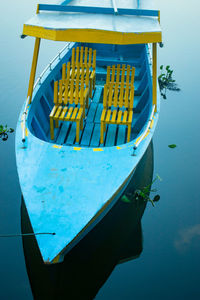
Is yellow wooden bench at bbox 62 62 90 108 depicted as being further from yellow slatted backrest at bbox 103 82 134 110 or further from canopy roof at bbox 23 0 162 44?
canopy roof at bbox 23 0 162 44

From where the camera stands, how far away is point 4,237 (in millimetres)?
6012

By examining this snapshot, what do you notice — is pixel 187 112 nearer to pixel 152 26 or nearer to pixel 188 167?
pixel 188 167

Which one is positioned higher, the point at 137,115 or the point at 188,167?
the point at 137,115

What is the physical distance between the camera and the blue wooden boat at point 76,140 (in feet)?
16.0

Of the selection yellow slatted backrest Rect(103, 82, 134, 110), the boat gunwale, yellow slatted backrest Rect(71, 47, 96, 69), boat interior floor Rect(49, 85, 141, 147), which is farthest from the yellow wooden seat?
boat interior floor Rect(49, 85, 141, 147)

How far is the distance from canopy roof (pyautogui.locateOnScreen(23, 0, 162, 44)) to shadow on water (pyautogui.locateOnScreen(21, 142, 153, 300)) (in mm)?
2868

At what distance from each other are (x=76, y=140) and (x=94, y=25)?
2.07 meters

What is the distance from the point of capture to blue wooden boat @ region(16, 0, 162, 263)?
4.87 meters

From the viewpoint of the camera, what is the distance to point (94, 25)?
5.70 metres

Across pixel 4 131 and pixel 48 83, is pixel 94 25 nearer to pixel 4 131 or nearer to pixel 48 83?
pixel 48 83

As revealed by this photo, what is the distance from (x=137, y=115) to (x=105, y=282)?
372 centimetres

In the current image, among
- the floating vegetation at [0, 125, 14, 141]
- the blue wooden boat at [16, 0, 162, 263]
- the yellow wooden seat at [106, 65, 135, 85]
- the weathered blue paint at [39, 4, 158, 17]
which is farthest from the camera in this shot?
the floating vegetation at [0, 125, 14, 141]

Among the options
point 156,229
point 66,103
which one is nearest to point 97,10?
point 66,103

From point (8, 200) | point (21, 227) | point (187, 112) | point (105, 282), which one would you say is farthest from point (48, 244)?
point (187, 112)
